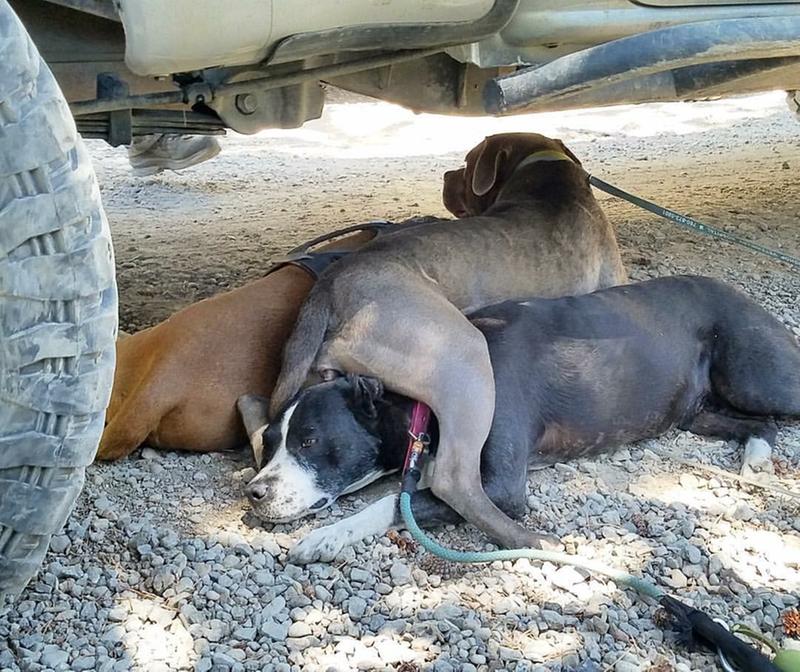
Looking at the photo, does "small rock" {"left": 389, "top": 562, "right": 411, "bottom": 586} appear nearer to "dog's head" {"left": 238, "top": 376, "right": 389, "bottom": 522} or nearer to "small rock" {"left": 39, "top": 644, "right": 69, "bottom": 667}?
"dog's head" {"left": 238, "top": 376, "right": 389, "bottom": 522}

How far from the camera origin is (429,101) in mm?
3926

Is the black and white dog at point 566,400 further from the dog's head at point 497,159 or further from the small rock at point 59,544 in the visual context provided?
the dog's head at point 497,159

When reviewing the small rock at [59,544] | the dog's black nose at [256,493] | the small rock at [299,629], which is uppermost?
the small rock at [59,544]

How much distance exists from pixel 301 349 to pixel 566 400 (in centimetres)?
86

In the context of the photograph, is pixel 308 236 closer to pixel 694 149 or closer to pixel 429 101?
pixel 429 101

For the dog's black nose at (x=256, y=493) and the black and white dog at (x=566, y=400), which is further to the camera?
the black and white dog at (x=566, y=400)

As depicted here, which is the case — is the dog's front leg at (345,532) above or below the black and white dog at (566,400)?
below

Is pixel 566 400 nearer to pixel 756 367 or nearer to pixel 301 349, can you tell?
pixel 756 367

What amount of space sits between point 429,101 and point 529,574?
182cm

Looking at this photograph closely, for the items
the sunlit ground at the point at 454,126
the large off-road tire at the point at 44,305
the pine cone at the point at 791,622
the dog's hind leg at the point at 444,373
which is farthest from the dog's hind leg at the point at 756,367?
the sunlit ground at the point at 454,126

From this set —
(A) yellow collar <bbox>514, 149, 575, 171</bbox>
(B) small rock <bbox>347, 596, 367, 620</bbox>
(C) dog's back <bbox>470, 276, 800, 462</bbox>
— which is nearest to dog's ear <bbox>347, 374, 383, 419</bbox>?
(C) dog's back <bbox>470, 276, 800, 462</bbox>

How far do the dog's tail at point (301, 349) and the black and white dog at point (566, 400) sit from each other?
0.17 feet

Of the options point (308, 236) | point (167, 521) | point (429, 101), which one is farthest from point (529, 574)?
point (308, 236)

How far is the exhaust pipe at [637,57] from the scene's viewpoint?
9.09 ft
